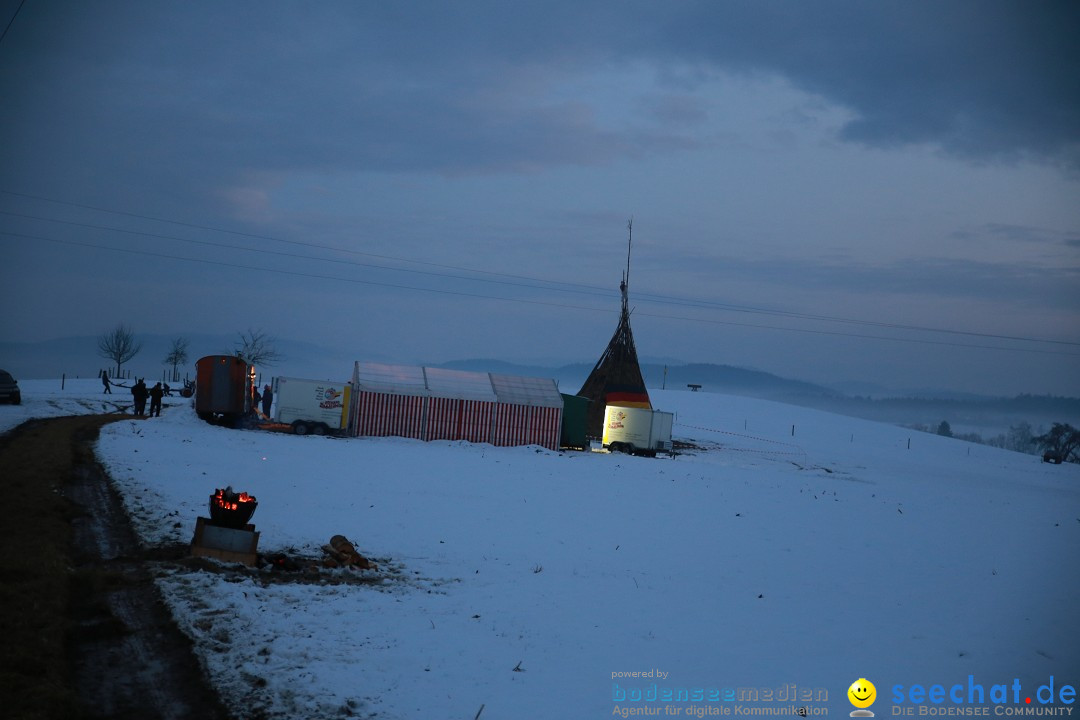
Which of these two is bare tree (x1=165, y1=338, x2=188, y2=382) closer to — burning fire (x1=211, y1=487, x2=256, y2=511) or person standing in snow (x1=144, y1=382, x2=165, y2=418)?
person standing in snow (x1=144, y1=382, x2=165, y2=418)

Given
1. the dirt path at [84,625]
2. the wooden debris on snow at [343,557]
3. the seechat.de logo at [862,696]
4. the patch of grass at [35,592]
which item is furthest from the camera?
the wooden debris on snow at [343,557]

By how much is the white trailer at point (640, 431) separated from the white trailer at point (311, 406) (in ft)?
41.2

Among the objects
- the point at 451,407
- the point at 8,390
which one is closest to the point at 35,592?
the point at 451,407

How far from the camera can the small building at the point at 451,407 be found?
30.4 meters

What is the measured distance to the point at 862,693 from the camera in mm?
7484

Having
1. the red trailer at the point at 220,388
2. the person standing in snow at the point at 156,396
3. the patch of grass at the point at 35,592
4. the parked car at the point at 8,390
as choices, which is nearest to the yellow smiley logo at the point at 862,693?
the patch of grass at the point at 35,592

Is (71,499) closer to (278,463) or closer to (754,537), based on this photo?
(278,463)

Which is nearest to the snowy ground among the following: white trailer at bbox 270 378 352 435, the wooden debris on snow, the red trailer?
the wooden debris on snow

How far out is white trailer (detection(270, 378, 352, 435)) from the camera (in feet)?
98.0

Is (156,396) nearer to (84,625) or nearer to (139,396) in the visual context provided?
(139,396)

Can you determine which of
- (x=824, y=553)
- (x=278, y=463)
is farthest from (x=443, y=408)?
(x=824, y=553)

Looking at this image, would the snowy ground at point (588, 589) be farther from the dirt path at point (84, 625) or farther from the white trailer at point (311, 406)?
the white trailer at point (311, 406)

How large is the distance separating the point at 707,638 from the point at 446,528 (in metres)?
6.20

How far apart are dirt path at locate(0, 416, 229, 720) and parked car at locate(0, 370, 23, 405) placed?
22280 millimetres
